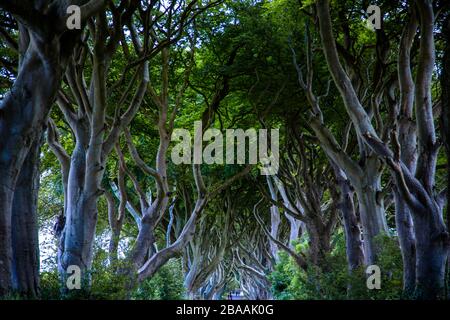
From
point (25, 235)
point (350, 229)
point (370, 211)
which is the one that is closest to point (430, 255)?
point (370, 211)

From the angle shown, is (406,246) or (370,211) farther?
(370,211)

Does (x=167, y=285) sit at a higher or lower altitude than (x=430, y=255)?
lower

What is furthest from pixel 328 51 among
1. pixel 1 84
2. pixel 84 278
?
pixel 1 84

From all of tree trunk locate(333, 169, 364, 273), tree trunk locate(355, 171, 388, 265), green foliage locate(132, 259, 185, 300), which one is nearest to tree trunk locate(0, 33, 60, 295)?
tree trunk locate(355, 171, 388, 265)

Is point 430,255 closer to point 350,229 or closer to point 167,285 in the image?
point 350,229

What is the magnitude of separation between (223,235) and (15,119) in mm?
15489

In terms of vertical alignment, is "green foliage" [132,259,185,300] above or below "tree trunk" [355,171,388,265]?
below

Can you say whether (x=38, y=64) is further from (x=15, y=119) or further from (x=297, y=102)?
(x=297, y=102)

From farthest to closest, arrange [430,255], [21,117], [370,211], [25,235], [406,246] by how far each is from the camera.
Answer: [370,211] → [406,246] → [430,255] → [25,235] → [21,117]
